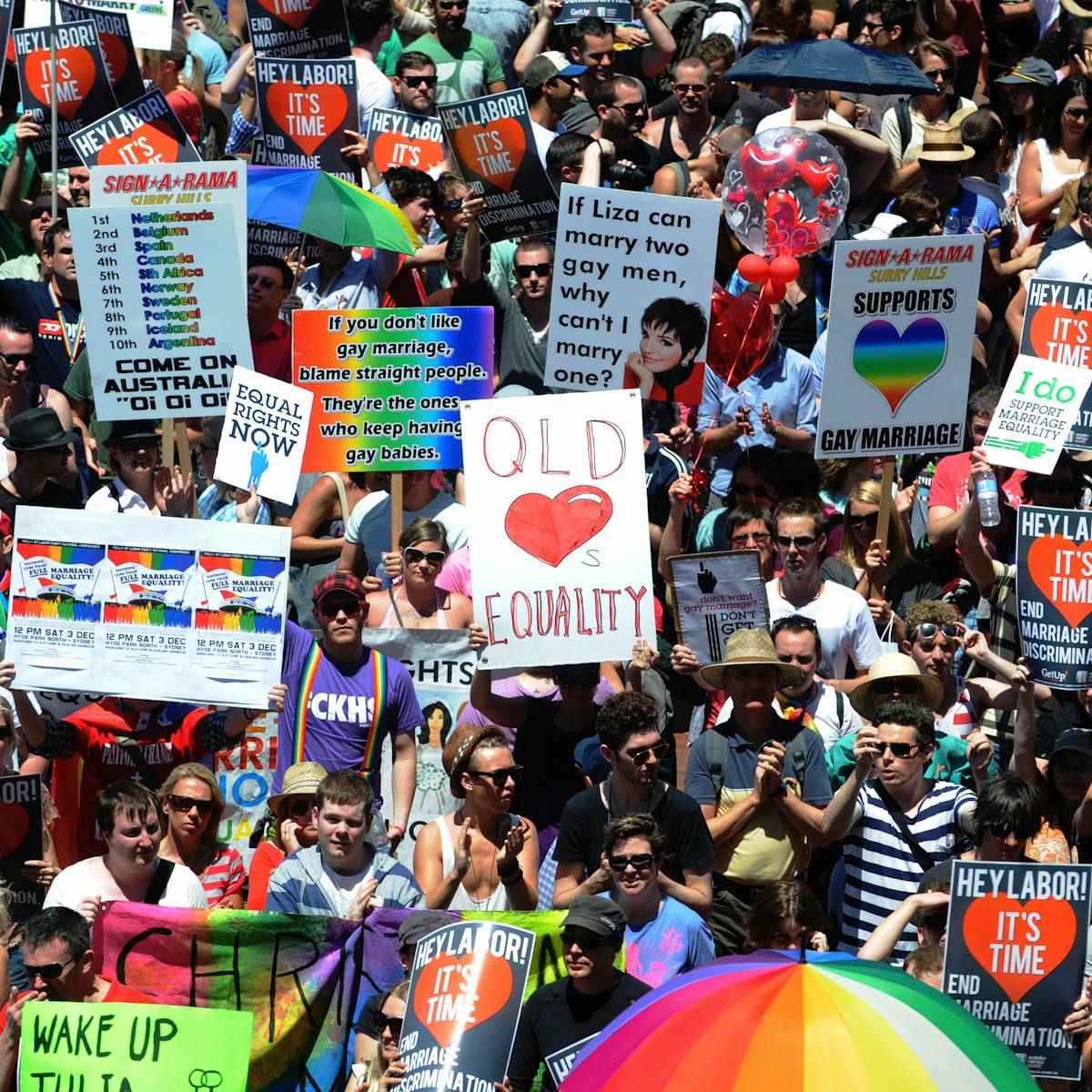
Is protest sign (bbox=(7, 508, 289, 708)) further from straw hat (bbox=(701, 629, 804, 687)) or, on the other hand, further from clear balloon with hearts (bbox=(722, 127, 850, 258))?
clear balloon with hearts (bbox=(722, 127, 850, 258))

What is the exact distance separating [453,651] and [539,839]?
98 cm

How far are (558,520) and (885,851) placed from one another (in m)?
2.05

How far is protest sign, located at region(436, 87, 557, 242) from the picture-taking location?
12.8 m

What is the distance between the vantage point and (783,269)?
39.8 feet

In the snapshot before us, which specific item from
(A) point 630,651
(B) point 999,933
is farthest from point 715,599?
(B) point 999,933

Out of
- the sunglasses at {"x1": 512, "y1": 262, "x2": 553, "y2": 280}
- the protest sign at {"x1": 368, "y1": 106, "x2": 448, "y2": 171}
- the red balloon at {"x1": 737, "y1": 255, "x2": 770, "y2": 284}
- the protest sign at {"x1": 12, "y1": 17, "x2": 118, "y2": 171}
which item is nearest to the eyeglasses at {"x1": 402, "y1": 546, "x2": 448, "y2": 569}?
the sunglasses at {"x1": 512, "y1": 262, "x2": 553, "y2": 280}

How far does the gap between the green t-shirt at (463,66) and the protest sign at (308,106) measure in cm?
198

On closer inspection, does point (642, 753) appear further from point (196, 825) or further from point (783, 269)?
point (783, 269)

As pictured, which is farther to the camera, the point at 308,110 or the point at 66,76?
the point at 66,76

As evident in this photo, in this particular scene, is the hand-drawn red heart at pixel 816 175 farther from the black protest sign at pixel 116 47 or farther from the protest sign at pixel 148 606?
the black protest sign at pixel 116 47

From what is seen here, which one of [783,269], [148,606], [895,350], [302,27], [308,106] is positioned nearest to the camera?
[148,606]

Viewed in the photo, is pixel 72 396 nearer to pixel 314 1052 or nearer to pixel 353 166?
pixel 353 166

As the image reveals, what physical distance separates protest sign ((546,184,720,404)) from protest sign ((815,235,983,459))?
0.65 metres

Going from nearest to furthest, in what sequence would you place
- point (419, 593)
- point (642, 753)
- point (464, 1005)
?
point (464, 1005)
point (642, 753)
point (419, 593)
